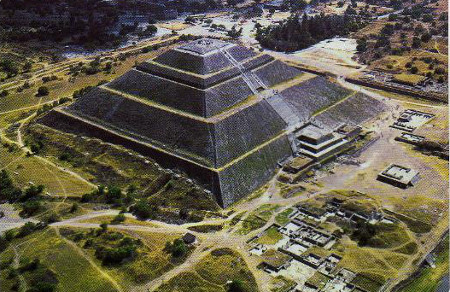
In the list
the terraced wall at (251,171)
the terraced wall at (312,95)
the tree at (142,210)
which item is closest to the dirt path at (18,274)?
the tree at (142,210)

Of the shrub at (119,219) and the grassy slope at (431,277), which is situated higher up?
the shrub at (119,219)

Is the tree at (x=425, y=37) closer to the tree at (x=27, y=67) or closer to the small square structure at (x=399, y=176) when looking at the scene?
the small square structure at (x=399, y=176)

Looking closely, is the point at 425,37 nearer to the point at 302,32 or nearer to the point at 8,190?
the point at 302,32

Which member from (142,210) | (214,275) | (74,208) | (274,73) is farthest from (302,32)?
(214,275)

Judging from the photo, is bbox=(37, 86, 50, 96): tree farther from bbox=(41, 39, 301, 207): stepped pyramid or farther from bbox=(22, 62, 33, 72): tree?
bbox=(22, 62, 33, 72): tree

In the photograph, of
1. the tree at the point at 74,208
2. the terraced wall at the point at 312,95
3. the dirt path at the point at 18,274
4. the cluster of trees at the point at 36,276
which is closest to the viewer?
the cluster of trees at the point at 36,276
